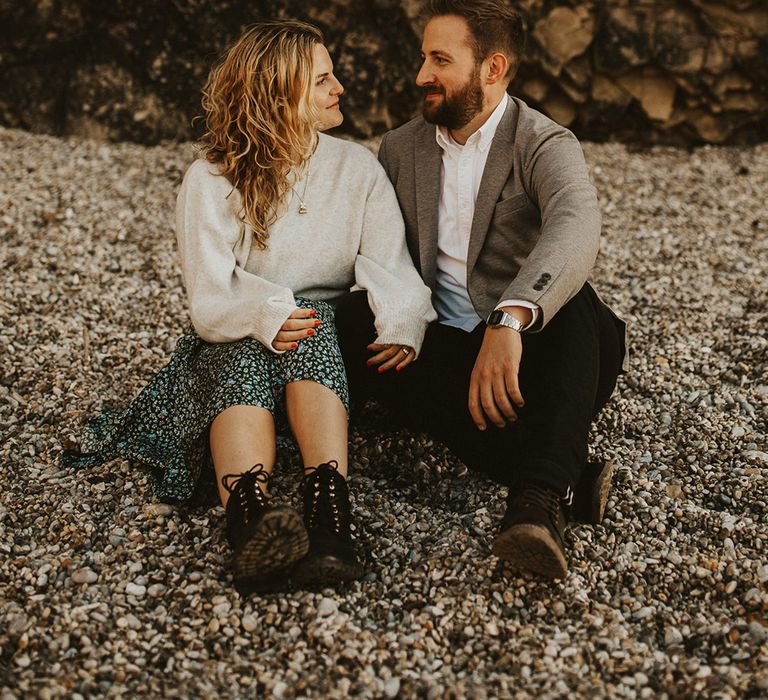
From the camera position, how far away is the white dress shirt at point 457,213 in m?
3.81

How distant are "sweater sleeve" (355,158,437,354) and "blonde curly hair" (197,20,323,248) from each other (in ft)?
1.31

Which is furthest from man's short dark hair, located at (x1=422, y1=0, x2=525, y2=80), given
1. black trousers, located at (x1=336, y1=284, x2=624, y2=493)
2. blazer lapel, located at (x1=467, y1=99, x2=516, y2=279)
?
black trousers, located at (x1=336, y1=284, x2=624, y2=493)

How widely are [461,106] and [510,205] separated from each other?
1.62 ft

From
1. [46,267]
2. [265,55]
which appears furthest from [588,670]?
[46,267]

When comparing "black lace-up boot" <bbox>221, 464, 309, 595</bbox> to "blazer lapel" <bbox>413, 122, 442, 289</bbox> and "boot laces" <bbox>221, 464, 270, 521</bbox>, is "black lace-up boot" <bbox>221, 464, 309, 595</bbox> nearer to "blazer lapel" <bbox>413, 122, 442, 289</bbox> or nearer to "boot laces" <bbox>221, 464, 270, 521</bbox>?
"boot laces" <bbox>221, 464, 270, 521</bbox>

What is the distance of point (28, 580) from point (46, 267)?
3099 mm

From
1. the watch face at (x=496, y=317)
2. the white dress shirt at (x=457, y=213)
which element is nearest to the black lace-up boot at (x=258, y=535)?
the watch face at (x=496, y=317)

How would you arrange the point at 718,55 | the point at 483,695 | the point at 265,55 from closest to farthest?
the point at 483,695 < the point at 265,55 < the point at 718,55

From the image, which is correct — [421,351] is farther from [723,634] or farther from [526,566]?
[723,634]

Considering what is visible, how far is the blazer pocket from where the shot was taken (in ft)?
12.1

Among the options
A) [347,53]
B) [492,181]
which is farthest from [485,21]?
[347,53]

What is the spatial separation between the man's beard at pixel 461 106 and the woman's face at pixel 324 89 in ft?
1.40

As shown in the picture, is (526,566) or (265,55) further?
(265,55)

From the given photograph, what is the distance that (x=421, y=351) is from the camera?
143 inches
